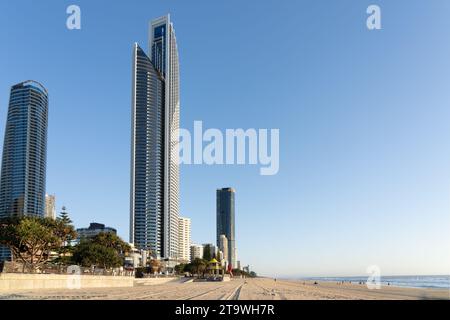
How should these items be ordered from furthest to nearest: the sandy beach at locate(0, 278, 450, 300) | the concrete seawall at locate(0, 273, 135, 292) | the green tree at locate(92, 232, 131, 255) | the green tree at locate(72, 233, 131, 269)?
the green tree at locate(92, 232, 131, 255)
the green tree at locate(72, 233, 131, 269)
the concrete seawall at locate(0, 273, 135, 292)
the sandy beach at locate(0, 278, 450, 300)

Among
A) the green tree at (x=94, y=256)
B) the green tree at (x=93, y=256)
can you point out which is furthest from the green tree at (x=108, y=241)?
the green tree at (x=93, y=256)

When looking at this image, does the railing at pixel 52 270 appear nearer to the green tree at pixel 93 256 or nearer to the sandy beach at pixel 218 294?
the sandy beach at pixel 218 294

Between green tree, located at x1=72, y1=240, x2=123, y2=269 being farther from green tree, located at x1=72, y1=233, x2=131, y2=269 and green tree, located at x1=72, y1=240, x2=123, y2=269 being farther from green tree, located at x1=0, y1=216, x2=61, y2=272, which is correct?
green tree, located at x1=0, y1=216, x2=61, y2=272

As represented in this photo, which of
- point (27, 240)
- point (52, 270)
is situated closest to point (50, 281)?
point (52, 270)

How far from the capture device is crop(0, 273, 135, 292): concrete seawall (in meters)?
38.2

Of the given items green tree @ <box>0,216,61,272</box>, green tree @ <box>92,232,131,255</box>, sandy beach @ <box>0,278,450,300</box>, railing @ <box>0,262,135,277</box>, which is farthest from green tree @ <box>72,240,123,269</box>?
sandy beach @ <box>0,278,450,300</box>

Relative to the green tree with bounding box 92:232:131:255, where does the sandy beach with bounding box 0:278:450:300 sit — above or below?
below

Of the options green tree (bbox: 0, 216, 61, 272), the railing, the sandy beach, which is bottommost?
the sandy beach

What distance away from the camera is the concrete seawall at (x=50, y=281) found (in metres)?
38.2

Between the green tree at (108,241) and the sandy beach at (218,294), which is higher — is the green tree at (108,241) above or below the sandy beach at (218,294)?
above

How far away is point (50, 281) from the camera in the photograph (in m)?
44.0
